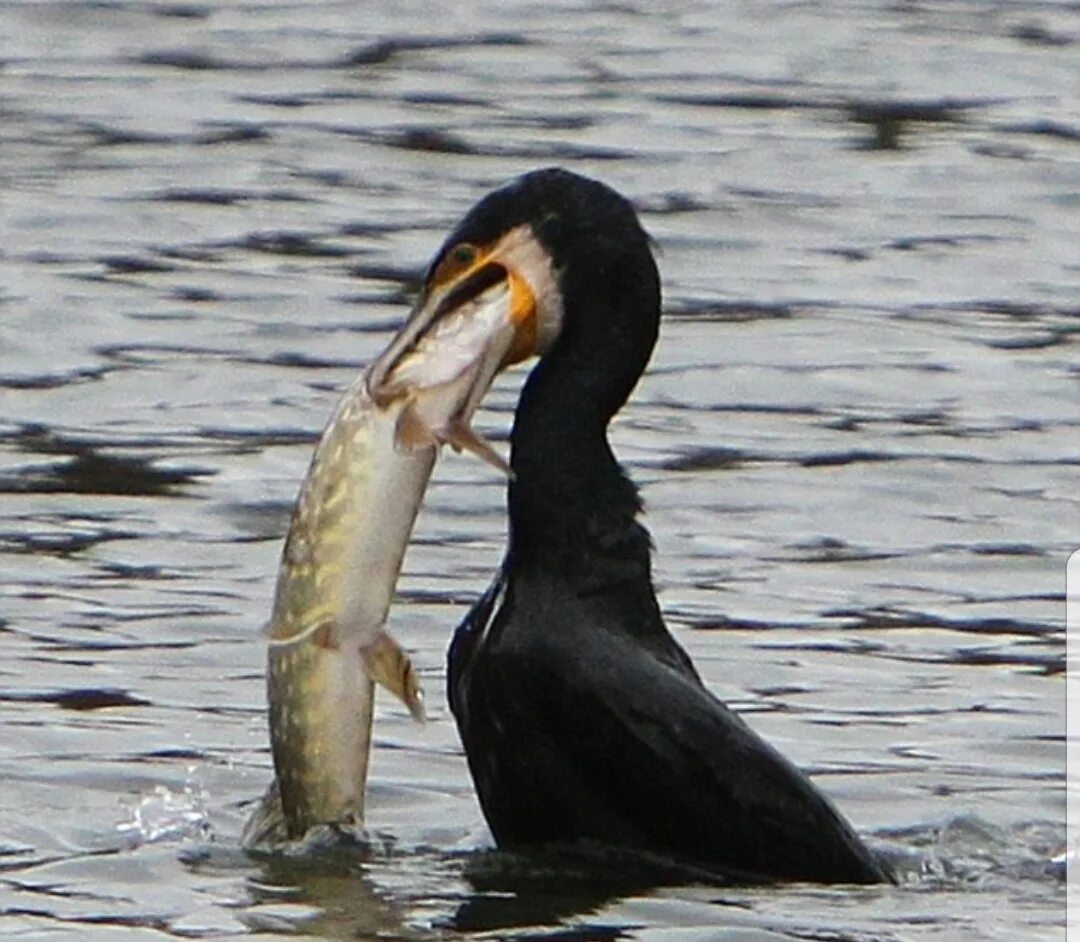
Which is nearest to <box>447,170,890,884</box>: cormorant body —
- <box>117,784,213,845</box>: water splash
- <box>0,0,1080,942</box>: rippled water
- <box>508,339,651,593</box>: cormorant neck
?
<box>508,339,651,593</box>: cormorant neck

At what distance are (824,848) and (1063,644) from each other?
2.42 m

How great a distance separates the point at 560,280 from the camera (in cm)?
709

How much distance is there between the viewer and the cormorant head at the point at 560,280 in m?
7.07

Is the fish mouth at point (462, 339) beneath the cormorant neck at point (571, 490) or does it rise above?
above

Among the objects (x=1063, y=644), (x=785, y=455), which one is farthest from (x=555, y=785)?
(x=785, y=455)

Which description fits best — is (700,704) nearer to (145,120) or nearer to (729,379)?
(729,379)

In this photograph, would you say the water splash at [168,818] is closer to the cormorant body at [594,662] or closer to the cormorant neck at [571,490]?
the cormorant body at [594,662]

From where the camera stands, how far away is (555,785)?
22.9ft

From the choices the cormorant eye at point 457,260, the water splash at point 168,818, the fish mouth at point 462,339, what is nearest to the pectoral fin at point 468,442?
the fish mouth at point 462,339

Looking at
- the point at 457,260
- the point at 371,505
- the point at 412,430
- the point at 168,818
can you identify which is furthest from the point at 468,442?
the point at 168,818

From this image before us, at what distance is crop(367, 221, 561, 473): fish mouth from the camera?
691cm

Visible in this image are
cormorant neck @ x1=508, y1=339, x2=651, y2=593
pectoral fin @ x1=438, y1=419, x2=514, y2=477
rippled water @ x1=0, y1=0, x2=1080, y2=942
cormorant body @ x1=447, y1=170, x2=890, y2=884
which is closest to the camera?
pectoral fin @ x1=438, y1=419, x2=514, y2=477

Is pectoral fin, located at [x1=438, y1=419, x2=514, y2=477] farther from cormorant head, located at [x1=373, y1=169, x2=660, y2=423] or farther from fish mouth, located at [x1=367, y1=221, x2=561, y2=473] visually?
cormorant head, located at [x1=373, y1=169, x2=660, y2=423]

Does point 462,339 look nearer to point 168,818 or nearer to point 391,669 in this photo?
point 391,669
